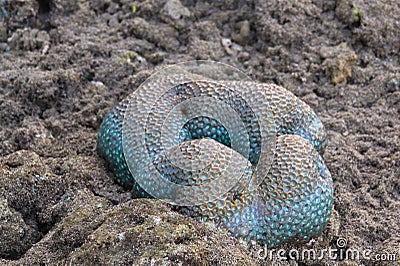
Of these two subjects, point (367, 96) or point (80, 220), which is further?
point (367, 96)

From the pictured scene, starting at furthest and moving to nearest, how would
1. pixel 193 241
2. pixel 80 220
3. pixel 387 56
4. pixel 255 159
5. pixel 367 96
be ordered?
pixel 387 56, pixel 367 96, pixel 255 159, pixel 80 220, pixel 193 241

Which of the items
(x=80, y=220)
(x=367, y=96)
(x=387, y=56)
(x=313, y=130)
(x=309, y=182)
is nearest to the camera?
(x=80, y=220)

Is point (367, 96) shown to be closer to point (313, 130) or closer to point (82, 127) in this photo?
point (313, 130)

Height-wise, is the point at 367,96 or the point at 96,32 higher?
the point at 96,32

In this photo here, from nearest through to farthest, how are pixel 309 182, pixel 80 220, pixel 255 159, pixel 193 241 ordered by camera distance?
pixel 193 241
pixel 80 220
pixel 309 182
pixel 255 159

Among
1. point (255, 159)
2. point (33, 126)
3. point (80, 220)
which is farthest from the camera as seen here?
point (33, 126)

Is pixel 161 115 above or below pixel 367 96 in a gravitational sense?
above

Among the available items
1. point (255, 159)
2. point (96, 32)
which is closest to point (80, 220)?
point (255, 159)

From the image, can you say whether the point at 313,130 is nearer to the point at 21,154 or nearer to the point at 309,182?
the point at 309,182

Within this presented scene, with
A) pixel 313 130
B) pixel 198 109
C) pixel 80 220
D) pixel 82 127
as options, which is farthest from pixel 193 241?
pixel 82 127
